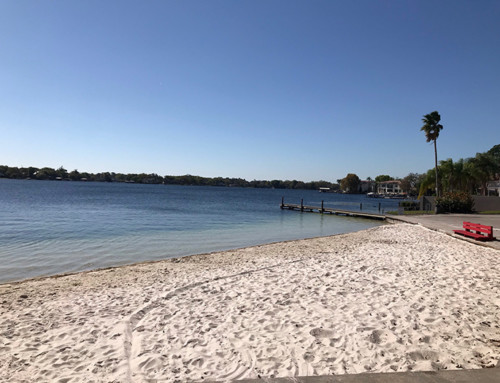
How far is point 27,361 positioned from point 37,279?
6.27 m

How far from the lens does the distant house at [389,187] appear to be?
545 ft

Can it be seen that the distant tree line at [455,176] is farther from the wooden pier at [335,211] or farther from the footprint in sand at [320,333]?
the footprint in sand at [320,333]

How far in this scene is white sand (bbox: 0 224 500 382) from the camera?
14.3 feet

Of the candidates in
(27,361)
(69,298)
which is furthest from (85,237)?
(27,361)

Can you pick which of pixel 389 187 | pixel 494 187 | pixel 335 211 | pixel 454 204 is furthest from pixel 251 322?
pixel 389 187

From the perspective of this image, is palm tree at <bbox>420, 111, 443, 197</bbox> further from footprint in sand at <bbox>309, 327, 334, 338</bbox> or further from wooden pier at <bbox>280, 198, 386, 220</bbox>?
footprint in sand at <bbox>309, 327, 334, 338</bbox>

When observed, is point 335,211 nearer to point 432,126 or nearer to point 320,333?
point 432,126

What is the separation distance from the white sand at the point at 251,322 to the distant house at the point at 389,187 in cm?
16988

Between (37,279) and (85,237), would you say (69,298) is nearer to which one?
(37,279)

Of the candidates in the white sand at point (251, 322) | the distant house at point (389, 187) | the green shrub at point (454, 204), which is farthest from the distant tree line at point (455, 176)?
the distant house at point (389, 187)

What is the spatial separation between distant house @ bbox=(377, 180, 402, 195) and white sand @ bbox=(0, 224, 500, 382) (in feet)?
557

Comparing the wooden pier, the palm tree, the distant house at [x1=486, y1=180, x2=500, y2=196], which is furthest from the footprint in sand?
the distant house at [x1=486, y1=180, x2=500, y2=196]

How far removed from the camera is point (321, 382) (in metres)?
3.73

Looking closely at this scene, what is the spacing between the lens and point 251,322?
19.1 ft
